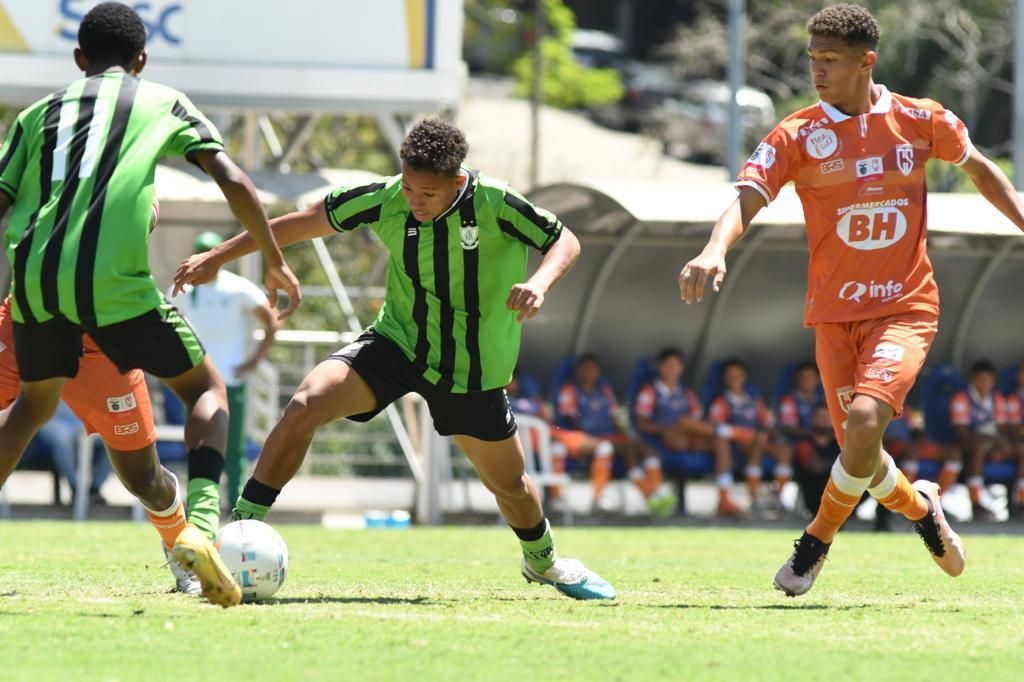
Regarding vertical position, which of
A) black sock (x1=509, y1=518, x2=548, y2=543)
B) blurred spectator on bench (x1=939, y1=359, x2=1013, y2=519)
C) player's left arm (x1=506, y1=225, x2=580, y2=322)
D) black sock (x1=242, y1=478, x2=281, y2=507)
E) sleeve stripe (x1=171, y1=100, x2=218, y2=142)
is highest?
sleeve stripe (x1=171, y1=100, x2=218, y2=142)

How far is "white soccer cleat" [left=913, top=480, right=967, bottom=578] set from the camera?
768 centimetres

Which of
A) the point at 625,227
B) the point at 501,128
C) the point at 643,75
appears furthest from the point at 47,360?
the point at 643,75

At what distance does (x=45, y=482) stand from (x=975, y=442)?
10900mm

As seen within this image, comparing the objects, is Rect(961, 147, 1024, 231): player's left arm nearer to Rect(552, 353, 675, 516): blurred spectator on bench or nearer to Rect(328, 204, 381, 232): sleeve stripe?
Rect(328, 204, 381, 232): sleeve stripe

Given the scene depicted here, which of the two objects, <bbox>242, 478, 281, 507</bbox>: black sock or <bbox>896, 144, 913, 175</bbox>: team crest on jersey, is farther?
<bbox>896, 144, 913, 175</bbox>: team crest on jersey

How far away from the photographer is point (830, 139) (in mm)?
7492

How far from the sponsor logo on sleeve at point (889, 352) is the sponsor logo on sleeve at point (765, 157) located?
924 mm

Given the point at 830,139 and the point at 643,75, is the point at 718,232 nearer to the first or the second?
the point at 830,139

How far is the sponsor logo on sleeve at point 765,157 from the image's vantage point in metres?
7.43

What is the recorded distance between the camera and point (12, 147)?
6449 mm

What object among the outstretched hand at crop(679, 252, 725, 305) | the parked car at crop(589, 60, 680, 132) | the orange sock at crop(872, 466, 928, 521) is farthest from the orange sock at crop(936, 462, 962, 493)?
the parked car at crop(589, 60, 680, 132)

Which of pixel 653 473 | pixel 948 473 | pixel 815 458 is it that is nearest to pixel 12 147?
pixel 653 473

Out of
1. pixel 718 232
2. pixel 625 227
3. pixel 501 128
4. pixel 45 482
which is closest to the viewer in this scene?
pixel 718 232

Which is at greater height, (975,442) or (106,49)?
(106,49)
